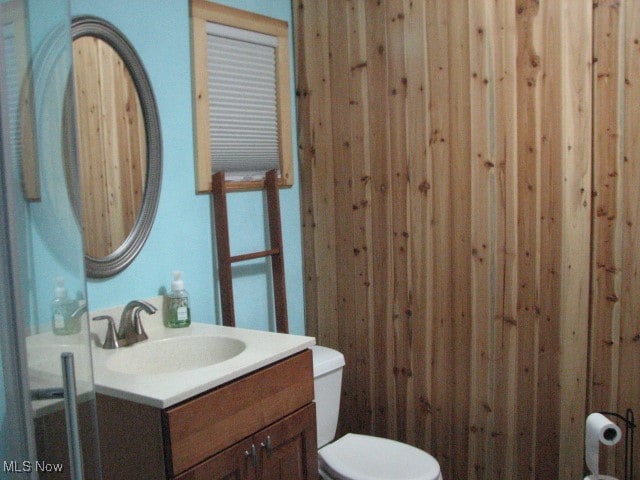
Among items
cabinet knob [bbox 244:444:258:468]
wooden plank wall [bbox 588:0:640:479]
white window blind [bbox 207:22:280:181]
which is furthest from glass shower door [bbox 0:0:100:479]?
wooden plank wall [bbox 588:0:640:479]

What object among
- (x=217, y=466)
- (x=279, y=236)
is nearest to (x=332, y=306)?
(x=279, y=236)

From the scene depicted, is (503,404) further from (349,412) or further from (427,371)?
(349,412)

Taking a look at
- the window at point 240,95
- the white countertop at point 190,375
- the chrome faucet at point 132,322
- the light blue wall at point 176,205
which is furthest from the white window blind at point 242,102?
the white countertop at point 190,375

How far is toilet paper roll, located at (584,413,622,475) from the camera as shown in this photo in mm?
1716

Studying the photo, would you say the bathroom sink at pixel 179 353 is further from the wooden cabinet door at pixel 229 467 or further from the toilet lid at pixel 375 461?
the toilet lid at pixel 375 461

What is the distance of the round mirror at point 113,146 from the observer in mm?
1779

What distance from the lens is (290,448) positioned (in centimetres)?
174

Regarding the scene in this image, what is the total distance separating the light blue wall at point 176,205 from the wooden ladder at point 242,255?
0.05 meters

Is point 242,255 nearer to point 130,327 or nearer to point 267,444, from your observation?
point 130,327

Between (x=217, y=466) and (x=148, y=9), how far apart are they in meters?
1.43

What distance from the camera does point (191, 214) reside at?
213cm

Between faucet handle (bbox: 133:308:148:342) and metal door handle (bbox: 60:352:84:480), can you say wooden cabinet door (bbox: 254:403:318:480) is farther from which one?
metal door handle (bbox: 60:352:84:480)

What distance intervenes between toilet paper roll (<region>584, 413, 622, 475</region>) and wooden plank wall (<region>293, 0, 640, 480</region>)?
0.25m

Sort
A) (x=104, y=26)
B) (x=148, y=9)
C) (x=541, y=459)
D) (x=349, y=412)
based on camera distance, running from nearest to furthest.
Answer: (x=104, y=26) → (x=148, y=9) → (x=541, y=459) → (x=349, y=412)
